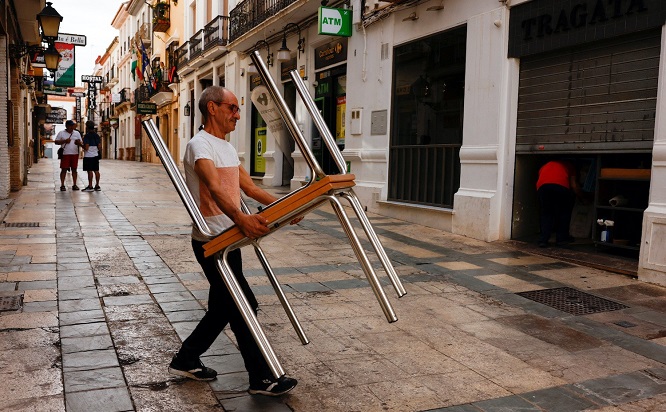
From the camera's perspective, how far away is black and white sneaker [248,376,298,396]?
3.37 meters

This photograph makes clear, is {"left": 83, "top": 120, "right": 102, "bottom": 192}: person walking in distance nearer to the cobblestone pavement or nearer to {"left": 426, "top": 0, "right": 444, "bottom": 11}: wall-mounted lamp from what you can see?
the cobblestone pavement

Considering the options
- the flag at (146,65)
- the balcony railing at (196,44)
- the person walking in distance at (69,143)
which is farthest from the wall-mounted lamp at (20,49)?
the flag at (146,65)

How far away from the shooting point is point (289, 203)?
9.73ft

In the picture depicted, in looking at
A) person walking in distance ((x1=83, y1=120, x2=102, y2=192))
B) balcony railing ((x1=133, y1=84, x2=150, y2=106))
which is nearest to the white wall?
person walking in distance ((x1=83, y1=120, x2=102, y2=192))

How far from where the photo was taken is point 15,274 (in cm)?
599

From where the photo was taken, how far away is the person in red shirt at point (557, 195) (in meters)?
8.33

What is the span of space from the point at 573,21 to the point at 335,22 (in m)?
6.18

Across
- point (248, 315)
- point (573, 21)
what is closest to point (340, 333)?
point (248, 315)

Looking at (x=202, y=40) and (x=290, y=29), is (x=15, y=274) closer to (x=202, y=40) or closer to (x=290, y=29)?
(x=290, y=29)

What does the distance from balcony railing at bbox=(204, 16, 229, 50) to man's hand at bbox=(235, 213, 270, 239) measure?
19.9m

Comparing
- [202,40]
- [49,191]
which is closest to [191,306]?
[49,191]

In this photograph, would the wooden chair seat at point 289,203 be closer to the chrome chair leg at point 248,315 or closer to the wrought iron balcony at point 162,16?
the chrome chair leg at point 248,315

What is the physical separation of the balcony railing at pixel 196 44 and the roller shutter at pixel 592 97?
18504mm

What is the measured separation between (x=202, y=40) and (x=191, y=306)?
852 inches
